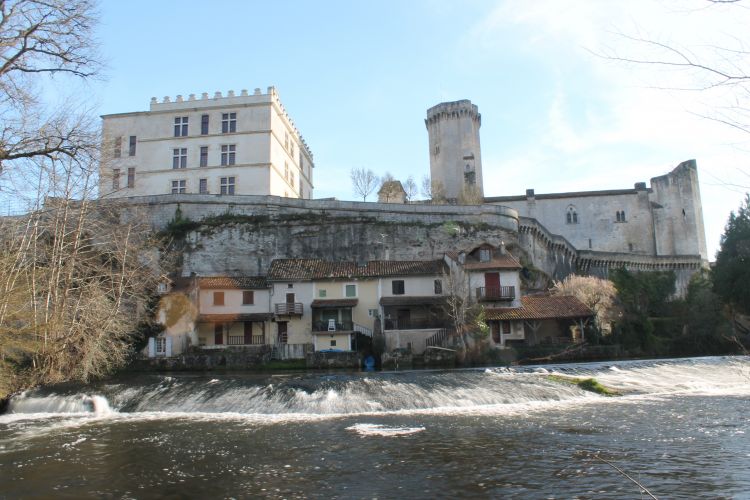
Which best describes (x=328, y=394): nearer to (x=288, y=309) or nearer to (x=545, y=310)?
(x=288, y=309)

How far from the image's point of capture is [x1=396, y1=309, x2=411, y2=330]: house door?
1506 inches

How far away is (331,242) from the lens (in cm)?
4788

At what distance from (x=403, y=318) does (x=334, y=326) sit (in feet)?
16.4

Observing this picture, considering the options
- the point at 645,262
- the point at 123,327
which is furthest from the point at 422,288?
the point at 645,262

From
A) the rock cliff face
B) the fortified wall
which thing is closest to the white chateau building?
the fortified wall

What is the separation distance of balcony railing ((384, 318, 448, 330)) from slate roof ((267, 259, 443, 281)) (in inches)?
135

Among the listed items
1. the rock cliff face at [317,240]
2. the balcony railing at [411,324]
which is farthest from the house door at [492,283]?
the rock cliff face at [317,240]

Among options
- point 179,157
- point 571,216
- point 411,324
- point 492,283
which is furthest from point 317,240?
point 571,216

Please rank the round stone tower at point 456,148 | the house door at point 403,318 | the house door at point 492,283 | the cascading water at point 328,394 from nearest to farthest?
the cascading water at point 328,394, the house door at point 403,318, the house door at point 492,283, the round stone tower at point 456,148

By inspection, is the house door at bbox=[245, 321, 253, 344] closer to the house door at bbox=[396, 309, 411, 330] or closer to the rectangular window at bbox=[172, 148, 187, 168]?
the house door at bbox=[396, 309, 411, 330]

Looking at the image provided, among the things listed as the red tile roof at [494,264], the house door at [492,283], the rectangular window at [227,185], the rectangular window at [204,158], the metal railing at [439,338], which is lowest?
the metal railing at [439,338]

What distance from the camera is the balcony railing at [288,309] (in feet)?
127

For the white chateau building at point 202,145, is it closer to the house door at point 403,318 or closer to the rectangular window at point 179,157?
the rectangular window at point 179,157

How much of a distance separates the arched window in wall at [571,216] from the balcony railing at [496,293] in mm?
30400
